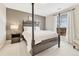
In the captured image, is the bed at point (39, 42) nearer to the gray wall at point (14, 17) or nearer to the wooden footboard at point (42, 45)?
the wooden footboard at point (42, 45)

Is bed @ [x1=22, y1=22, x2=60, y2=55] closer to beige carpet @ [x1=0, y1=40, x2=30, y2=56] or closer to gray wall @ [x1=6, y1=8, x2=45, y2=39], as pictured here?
beige carpet @ [x1=0, y1=40, x2=30, y2=56]

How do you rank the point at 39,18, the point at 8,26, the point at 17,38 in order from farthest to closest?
the point at 39,18, the point at 8,26, the point at 17,38

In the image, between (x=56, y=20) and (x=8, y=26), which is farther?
(x=56, y=20)

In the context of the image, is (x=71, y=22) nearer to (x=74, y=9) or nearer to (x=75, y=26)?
(x=75, y=26)

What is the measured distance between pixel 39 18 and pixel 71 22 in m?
2.79

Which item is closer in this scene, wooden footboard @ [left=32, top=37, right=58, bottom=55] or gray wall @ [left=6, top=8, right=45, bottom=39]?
wooden footboard @ [left=32, top=37, right=58, bottom=55]

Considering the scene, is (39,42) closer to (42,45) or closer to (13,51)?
(42,45)

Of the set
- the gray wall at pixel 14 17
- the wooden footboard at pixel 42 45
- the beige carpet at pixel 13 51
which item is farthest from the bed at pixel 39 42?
the gray wall at pixel 14 17

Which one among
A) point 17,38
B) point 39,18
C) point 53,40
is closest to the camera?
point 53,40

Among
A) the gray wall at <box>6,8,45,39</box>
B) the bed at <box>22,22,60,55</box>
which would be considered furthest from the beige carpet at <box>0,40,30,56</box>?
the gray wall at <box>6,8,45,39</box>

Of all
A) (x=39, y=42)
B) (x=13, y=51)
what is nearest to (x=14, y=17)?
(x=13, y=51)

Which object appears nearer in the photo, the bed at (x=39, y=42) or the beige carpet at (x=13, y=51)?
the bed at (x=39, y=42)

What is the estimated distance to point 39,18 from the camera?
21.8ft

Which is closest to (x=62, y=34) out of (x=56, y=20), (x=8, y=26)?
(x=56, y=20)
